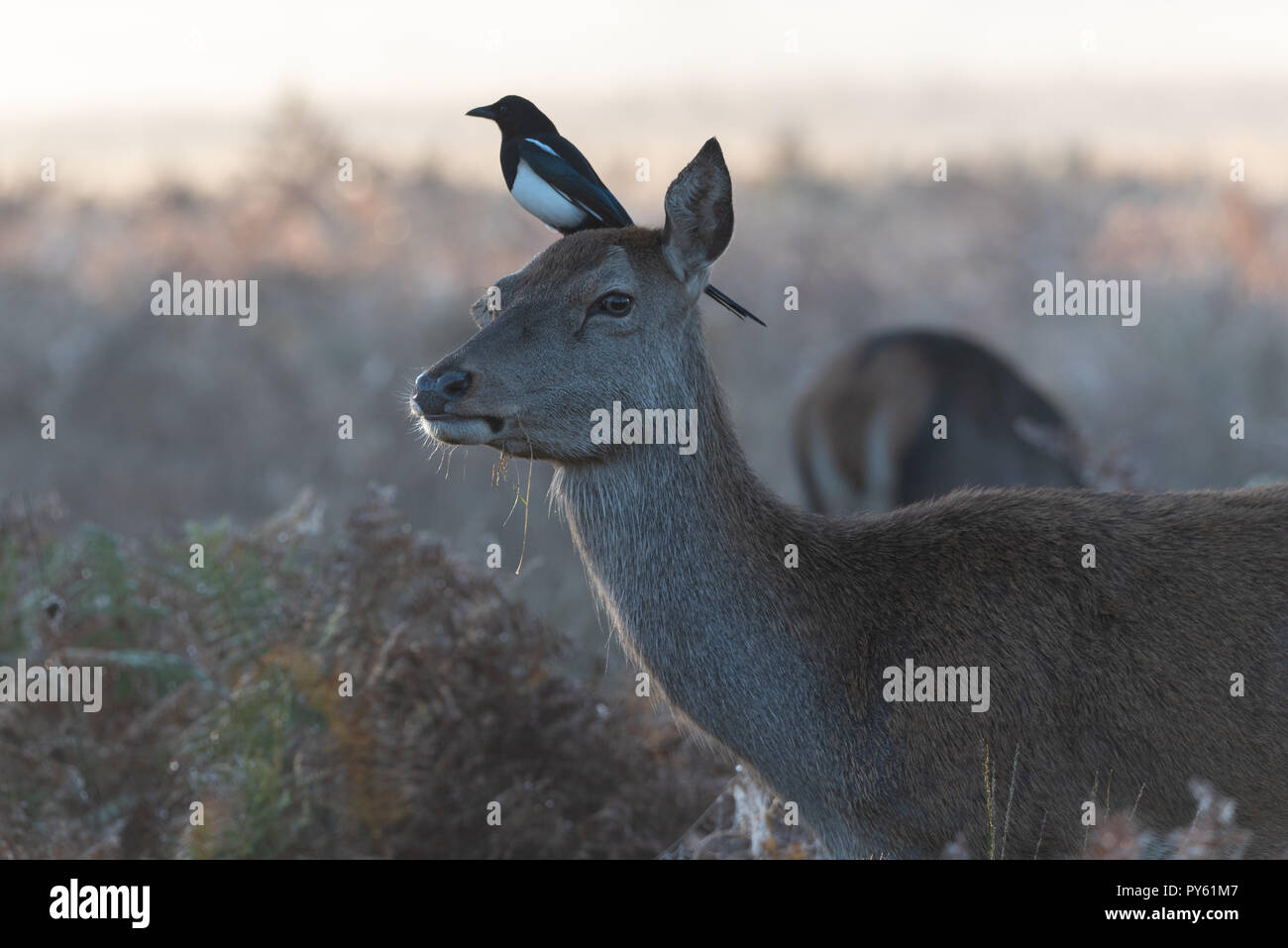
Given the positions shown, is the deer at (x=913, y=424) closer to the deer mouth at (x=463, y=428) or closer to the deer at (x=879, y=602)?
the deer at (x=879, y=602)

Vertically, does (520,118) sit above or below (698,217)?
above

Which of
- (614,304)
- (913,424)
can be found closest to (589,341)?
(614,304)

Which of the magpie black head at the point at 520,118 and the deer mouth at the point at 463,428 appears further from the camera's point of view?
the magpie black head at the point at 520,118

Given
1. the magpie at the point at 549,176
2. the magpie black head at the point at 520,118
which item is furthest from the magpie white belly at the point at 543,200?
Answer: the magpie black head at the point at 520,118

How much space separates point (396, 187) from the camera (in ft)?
70.8

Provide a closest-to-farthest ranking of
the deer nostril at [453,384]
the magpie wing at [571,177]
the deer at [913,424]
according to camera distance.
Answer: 1. the deer nostril at [453,384]
2. the magpie wing at [571,177]
3. the deer at [913,424]

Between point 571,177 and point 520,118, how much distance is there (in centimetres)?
31

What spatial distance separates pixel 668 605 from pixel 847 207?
61.3 ft

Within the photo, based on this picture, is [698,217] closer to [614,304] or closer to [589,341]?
[614,304]

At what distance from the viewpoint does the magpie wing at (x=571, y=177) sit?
4.80m

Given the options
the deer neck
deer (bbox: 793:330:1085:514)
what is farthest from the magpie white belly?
deer (bbox: 793:330:1085:514)

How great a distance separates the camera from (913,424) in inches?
403
